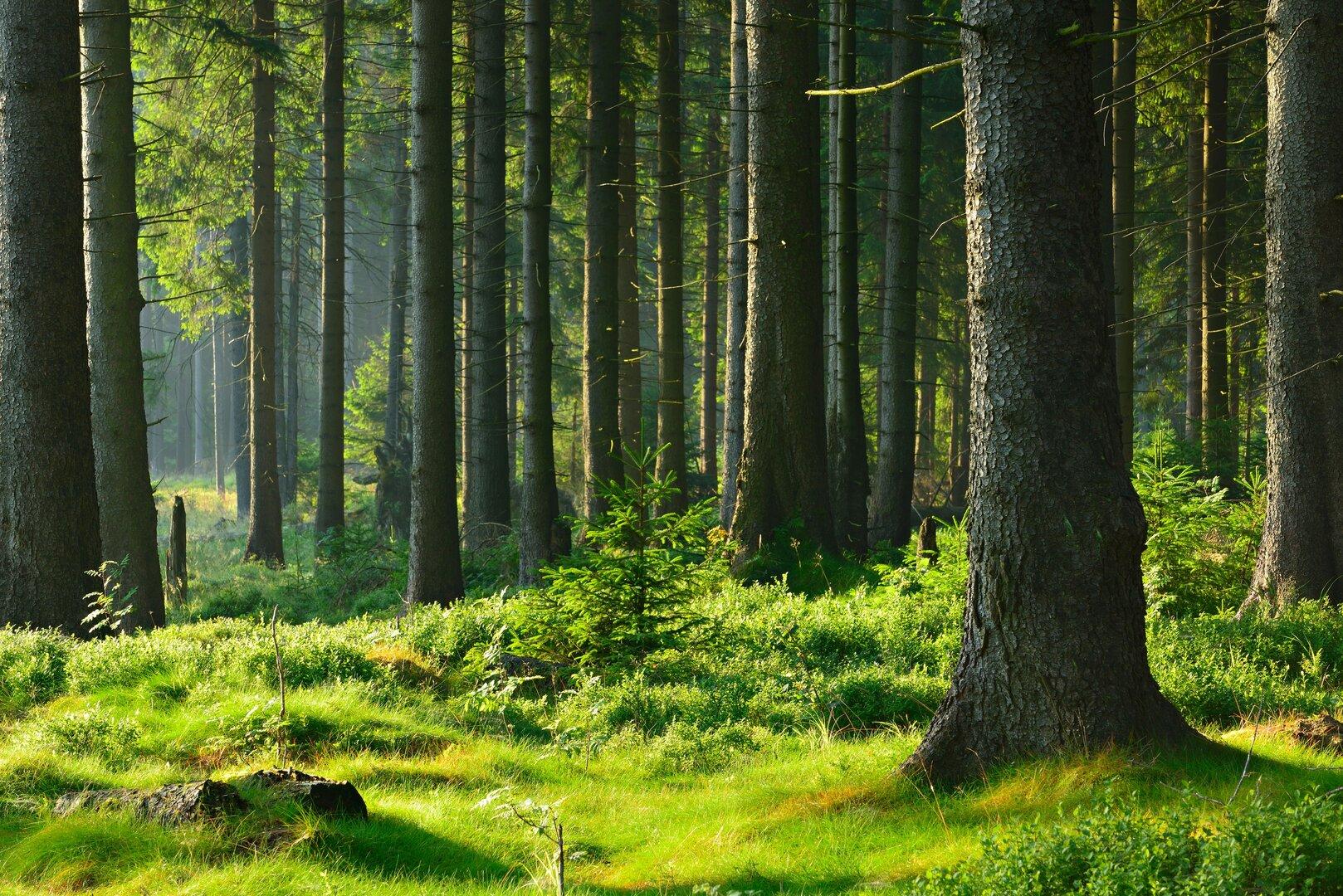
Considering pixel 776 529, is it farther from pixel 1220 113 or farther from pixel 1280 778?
pixel 1220 113

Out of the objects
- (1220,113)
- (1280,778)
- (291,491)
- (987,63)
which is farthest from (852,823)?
(291,491)

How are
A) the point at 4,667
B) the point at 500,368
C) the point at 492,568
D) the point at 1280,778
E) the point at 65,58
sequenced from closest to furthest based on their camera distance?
the point at 1280,778 < the point at 4,667 < the point at 65,58 < the point at 492,568 < the point at 500,368

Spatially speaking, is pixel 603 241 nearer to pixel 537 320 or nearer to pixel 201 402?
pixel 537 320

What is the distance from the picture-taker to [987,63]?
221 inches

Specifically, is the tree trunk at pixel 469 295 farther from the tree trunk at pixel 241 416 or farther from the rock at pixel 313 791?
the tree trunk at pixel 241 416

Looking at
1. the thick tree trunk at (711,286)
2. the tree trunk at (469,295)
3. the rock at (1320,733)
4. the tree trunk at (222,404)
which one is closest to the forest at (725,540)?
the rock at (1320,733)

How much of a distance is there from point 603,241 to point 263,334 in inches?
343

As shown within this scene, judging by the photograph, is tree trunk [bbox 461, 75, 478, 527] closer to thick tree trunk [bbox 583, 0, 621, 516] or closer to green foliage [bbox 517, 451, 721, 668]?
thick tree trunk [bbox 583, 0, 621, 516]

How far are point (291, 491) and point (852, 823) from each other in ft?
Result: 104

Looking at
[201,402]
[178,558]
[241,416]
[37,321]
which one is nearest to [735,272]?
[37,321]

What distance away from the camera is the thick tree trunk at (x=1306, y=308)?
9148 millimetres

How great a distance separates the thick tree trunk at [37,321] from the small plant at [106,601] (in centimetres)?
27

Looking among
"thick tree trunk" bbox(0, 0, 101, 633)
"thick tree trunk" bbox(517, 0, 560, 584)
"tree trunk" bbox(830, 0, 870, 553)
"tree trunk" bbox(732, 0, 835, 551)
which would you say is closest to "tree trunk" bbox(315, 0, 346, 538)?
"thick tree trunk" bbox(517, 0, 560, 584)

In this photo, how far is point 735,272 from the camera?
51.6ft
